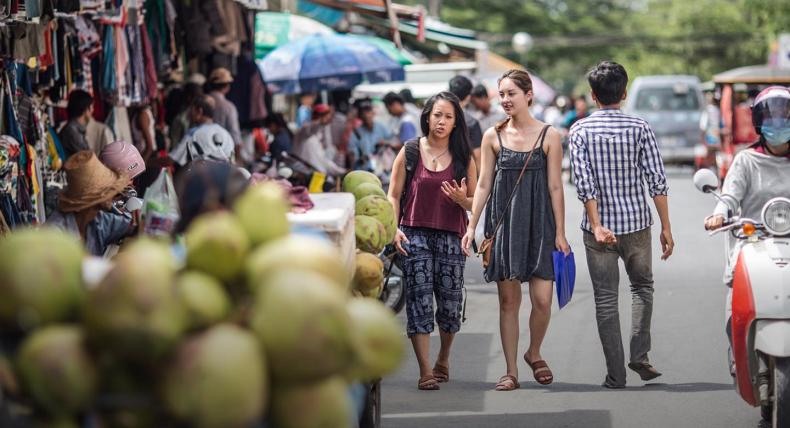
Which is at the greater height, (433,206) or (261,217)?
(261,217)

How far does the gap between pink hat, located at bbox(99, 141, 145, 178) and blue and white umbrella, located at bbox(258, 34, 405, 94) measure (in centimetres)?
802

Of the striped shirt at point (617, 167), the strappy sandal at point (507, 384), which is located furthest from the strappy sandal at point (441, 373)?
the striped shirt at point (617, 167)

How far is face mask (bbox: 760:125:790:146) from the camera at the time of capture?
6895 millimetres

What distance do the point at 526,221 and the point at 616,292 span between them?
0.70 meters

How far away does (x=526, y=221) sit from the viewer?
26.4ft

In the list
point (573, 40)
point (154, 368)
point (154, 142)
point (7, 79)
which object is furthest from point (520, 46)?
point (154, 368)

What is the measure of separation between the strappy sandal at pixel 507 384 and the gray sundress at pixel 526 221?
608 mm

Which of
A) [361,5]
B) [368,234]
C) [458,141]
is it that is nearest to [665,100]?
[361,5]

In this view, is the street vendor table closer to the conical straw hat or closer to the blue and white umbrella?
the conical straw hat

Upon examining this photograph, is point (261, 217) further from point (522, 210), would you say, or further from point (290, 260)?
point (522, 210)

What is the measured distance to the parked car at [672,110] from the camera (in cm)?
3112

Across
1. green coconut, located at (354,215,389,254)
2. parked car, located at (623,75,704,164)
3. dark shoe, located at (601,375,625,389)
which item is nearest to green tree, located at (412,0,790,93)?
parked car, located at (623,75,704,164)

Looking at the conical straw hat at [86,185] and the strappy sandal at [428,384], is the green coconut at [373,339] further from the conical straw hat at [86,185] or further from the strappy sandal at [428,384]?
the strappy sandal at [428,384]

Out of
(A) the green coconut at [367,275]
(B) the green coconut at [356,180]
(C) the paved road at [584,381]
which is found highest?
(B) the green coconut at [356,180]
